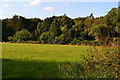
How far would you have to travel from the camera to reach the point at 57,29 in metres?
41.3

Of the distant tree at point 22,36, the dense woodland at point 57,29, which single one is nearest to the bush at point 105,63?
the dense woodland at point 57,29

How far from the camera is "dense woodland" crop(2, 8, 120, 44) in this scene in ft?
119

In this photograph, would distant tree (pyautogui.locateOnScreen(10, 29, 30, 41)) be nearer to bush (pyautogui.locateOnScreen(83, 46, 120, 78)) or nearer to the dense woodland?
the dense woodland

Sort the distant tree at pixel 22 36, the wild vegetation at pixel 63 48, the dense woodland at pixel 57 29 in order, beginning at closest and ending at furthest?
the wild vegetation at pixel 63 48 < the dense woodland at pixel 57 29 < the distant tree at pixel 22 36

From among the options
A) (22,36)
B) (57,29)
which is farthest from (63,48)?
(22,36)

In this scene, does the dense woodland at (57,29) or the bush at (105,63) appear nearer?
the bush at (105,63)

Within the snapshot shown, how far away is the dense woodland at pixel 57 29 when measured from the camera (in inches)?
1422

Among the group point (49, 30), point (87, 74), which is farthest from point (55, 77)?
point (49, 30)

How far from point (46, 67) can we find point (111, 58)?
126 inches

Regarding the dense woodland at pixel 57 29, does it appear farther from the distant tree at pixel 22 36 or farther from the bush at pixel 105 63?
the bush at pixel 105 63

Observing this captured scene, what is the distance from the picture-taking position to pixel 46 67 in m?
7.62

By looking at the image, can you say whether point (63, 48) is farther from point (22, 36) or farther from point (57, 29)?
point (22, 36)

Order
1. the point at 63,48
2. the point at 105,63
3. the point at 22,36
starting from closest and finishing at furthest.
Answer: the point at 105,63 → the point at 63,48 → the point at 22,36

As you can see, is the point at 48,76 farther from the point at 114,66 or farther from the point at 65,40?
the point at 65,40
